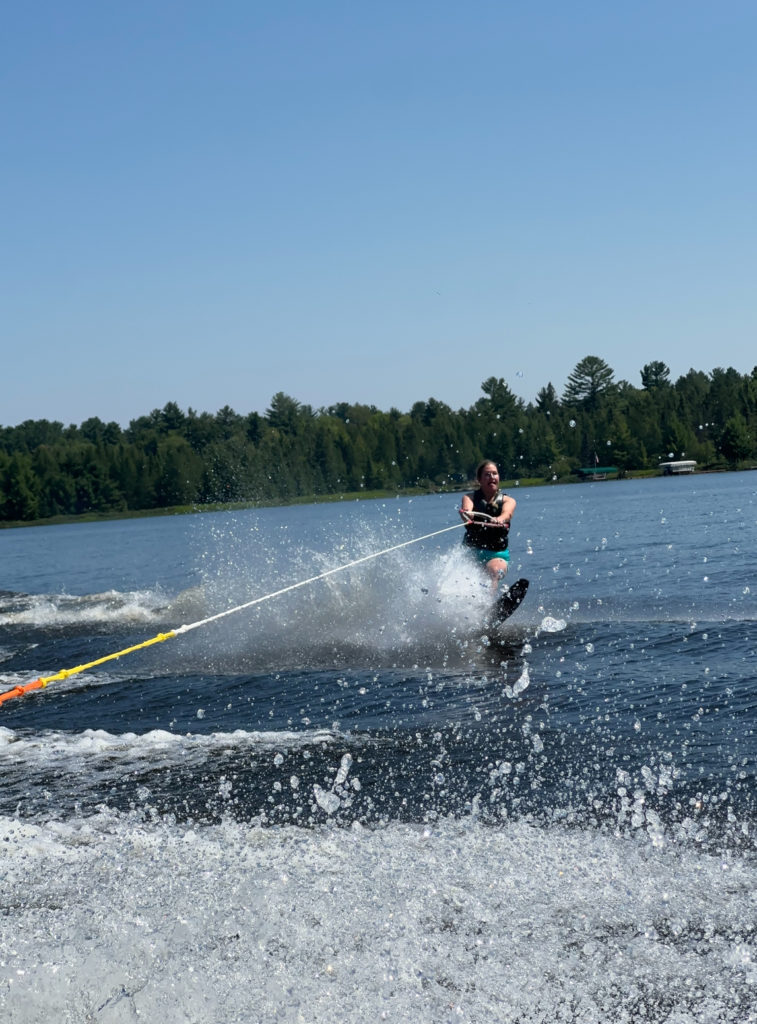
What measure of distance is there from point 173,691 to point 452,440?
106 meters

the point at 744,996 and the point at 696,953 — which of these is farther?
the point at 696,953

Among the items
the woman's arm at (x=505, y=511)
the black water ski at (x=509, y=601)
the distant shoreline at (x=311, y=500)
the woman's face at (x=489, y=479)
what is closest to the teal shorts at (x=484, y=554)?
the black water ski at (x=509, y=601)

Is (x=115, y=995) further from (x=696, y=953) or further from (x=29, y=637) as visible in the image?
(x=29, y=637)

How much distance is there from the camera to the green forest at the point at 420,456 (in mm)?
109562

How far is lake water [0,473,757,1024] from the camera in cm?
374

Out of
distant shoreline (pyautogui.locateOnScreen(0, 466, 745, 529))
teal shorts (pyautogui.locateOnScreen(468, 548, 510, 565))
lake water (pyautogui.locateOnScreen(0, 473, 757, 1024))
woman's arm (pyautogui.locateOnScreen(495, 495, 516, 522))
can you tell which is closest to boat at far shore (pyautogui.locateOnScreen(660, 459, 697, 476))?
distant shoreline (pyautogui.locateOnScreen(0, 466, 745, 529))

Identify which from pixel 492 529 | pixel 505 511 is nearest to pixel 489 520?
pixel 505 511

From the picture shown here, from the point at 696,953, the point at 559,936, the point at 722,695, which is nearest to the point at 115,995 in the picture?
the point at 559,936

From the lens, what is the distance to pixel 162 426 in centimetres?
18775

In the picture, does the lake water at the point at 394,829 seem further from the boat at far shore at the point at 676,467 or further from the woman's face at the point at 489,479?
the boat at far shore at the point at 676,467

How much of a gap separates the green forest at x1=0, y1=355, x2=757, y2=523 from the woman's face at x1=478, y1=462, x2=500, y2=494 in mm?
89989

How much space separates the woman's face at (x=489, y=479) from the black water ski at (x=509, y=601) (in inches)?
48.3

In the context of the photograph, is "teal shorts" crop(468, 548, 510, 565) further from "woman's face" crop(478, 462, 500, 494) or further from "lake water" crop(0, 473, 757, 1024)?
"woman's face" crop(478, 462, 500, 494)

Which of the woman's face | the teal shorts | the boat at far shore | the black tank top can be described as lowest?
the boat at far shore
